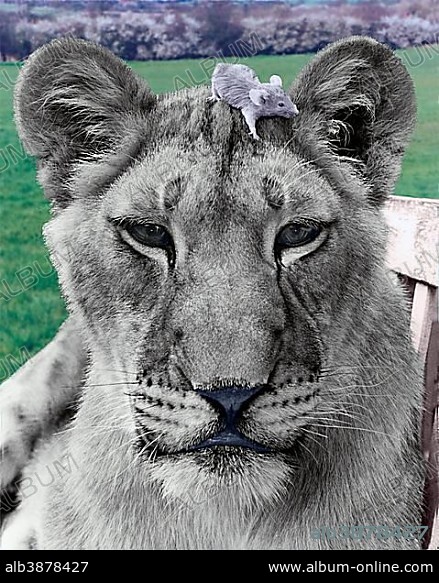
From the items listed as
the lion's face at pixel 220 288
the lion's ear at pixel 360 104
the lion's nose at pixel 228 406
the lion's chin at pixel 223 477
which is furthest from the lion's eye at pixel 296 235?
the lion's chin at pixel 223 477

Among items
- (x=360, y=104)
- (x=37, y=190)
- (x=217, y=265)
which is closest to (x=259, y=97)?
(x=360, y=104)

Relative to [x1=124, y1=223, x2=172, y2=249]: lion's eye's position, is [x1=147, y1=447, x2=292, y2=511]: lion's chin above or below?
below


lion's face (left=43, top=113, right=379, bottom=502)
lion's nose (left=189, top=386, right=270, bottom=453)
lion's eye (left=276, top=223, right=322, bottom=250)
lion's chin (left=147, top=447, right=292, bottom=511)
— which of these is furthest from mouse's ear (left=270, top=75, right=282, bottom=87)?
lion's chin (left=147, top=447, right=292, bottom=511)

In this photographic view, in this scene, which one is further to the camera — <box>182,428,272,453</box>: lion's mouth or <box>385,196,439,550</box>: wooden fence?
<box>385,196,439,550</box>: wooden fence

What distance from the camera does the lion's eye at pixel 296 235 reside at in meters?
1.56

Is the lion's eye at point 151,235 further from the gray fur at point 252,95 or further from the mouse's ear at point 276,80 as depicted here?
Answer: the mouse's ear at point 276,80

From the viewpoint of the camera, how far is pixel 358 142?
5.29 ft

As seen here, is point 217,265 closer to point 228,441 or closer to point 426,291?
point 228,441

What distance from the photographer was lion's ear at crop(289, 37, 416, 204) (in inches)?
62.8

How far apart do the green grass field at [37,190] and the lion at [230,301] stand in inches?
1.6

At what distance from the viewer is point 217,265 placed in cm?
156

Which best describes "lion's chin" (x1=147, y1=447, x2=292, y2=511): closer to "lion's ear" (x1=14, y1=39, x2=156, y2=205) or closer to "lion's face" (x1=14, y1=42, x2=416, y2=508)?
"lion's face" (x1=14, y1=42, x2=416, y2=508)

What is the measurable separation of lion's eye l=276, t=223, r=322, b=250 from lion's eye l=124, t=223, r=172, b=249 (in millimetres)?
196
